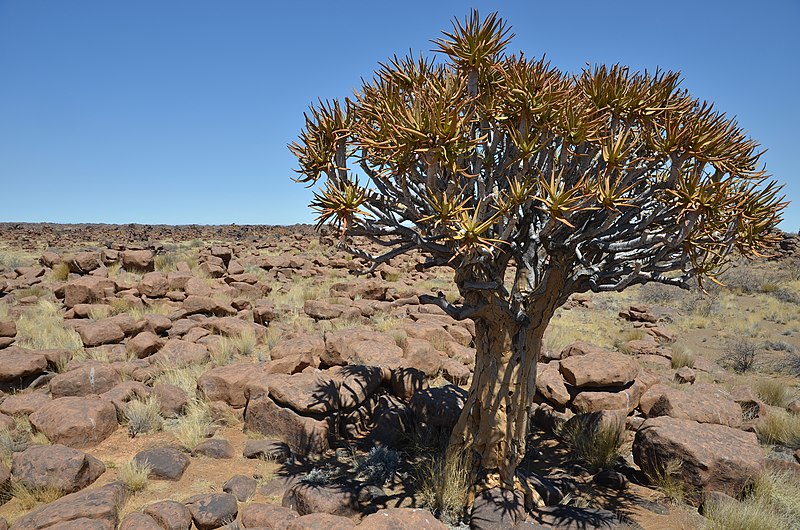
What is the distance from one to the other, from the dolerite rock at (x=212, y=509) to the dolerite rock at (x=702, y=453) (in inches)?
195

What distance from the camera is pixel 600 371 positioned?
7871mm

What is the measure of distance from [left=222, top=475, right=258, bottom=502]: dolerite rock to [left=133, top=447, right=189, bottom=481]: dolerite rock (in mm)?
654

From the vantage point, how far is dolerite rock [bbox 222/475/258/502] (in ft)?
17.8

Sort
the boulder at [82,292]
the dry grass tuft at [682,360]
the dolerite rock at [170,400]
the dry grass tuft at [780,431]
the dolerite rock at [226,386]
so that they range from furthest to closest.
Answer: the boulder at [82,292] → the dry grass tuft at [682,360] → the dolerite rock at [226,386] → the dolerite rock at [170,400] → the dry grass tuft at [780,431]

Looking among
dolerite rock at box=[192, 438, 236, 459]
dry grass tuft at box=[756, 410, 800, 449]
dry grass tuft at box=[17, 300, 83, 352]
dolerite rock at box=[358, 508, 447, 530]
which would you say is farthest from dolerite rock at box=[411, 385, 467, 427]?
dry grass tuft at box=[17, 300, 83, 352]

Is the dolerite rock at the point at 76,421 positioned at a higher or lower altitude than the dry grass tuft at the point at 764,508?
lower

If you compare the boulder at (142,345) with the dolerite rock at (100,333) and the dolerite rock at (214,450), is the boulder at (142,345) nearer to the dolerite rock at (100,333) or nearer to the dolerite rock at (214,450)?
the dolerite rock at (100,333)

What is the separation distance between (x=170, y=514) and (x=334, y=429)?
2.71m

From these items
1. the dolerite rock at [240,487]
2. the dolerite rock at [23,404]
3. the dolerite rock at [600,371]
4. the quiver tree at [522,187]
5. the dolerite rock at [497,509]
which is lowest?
the dolerite rock at [240,487]

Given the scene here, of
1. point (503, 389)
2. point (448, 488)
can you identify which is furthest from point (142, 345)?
point (503, 389)

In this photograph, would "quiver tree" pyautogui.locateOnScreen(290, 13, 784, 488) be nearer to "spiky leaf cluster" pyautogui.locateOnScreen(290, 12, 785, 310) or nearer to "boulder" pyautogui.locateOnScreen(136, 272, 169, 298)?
"spiky leaf cluster" pyautogui.locateOnScreen(290, 12, 785, 310)

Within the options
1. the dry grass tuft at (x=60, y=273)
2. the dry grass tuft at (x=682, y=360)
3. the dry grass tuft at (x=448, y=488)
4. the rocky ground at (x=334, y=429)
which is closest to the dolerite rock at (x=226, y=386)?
A: the rocky ground at (x=334, y=429)

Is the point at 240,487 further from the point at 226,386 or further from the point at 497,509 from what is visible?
the point at 497,509

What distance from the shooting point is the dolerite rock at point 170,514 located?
4582 mm
